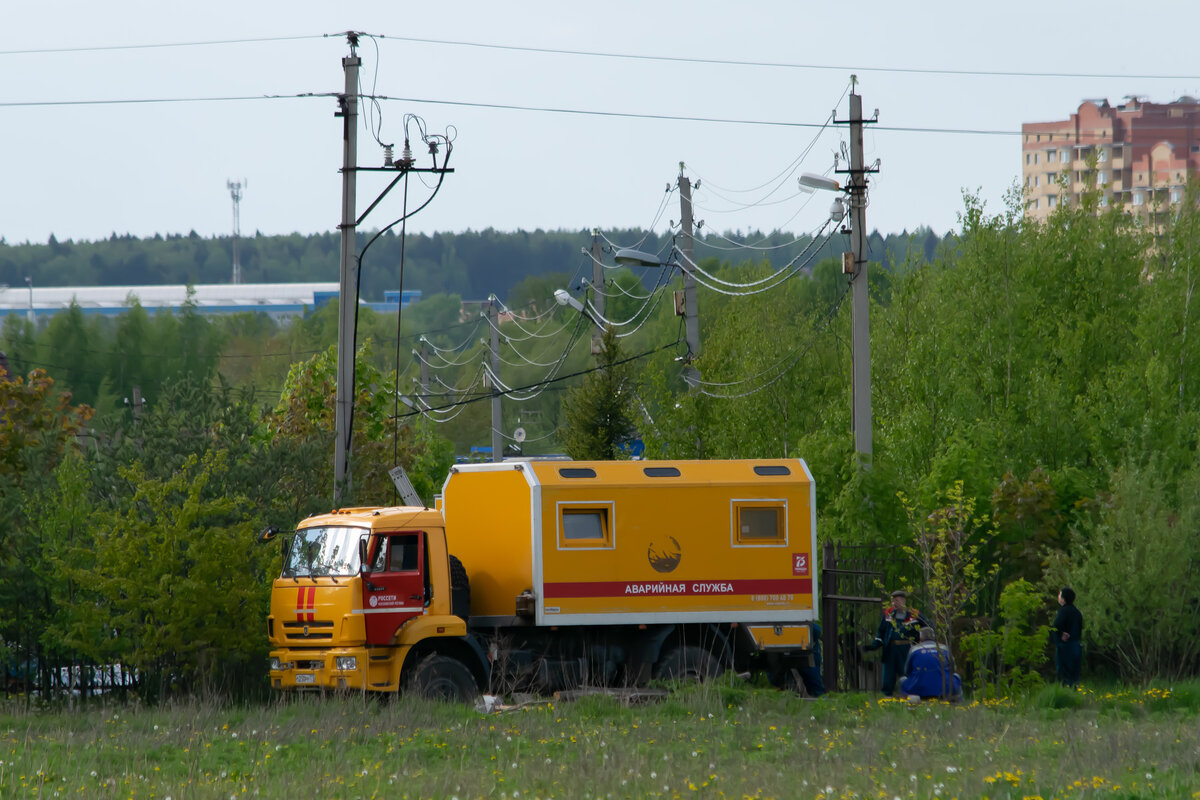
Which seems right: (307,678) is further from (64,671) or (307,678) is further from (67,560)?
(64,671)

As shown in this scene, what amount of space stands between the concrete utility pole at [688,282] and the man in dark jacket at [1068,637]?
509 inches

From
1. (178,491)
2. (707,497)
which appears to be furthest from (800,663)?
(178,491)

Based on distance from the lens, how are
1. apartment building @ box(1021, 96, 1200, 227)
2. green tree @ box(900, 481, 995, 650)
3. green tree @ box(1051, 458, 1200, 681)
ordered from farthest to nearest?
apartment building @ box(1021, 96, 1200, 227) < green tree @ box(1051, 458, 1200, 681) < green tree @ box(900, 481, 995, 650)

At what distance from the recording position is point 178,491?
18.7 m

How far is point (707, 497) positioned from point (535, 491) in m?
2.33

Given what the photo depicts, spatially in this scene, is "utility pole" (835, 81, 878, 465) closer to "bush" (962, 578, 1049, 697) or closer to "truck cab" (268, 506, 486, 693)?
"bush" (962, 578, 1049, 697)

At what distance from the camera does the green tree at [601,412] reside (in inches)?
1576

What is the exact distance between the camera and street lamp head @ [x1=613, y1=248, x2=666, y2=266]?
30.2 meters

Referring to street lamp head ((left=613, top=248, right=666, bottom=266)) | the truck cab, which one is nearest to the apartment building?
street lamp head ((left=613, top=248, right=666, bottom=266))

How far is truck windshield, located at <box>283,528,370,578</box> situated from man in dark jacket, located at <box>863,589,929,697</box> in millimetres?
6585

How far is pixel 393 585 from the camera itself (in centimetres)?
1752

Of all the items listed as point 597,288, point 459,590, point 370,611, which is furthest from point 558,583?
point 597,288

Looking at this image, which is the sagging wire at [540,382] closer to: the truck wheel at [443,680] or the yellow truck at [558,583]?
the yellow truck at [558,583]

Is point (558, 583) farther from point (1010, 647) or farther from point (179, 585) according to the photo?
point (1010, 647)
